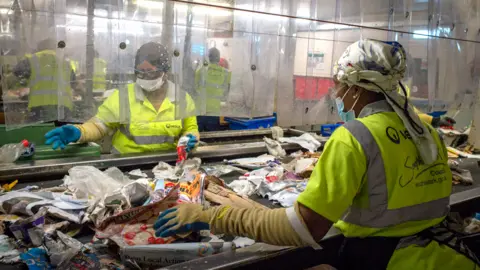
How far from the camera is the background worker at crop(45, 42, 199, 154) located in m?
2.48

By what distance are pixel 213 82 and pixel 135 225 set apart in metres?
1.52

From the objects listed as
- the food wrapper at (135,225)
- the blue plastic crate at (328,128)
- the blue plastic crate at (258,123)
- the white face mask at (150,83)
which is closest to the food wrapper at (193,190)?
the food wrapper at (135,225)

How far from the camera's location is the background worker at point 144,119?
2.48m

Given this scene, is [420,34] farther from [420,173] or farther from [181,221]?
[181,221]

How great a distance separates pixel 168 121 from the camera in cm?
290

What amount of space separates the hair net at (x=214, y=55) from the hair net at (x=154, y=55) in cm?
34

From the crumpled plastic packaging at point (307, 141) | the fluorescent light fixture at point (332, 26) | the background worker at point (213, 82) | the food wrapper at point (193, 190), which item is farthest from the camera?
the fluorescent light fixture at point (332, 26)

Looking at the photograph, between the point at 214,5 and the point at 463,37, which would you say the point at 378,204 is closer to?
the point at 214,5

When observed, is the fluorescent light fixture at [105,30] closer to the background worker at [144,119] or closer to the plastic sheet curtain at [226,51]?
the plastic sheet curtain at [226,51]

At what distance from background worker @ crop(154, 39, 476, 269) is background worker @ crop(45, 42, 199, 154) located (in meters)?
1.30

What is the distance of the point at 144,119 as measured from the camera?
2.71 m

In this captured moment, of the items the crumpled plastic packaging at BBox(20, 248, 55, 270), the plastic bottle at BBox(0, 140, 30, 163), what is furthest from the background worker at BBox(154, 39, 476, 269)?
the plastic bottle at BBox(0, 140, 30, 163)

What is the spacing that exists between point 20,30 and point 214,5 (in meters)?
1.21

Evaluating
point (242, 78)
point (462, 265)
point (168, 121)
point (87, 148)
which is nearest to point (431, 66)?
point (242, 78)
